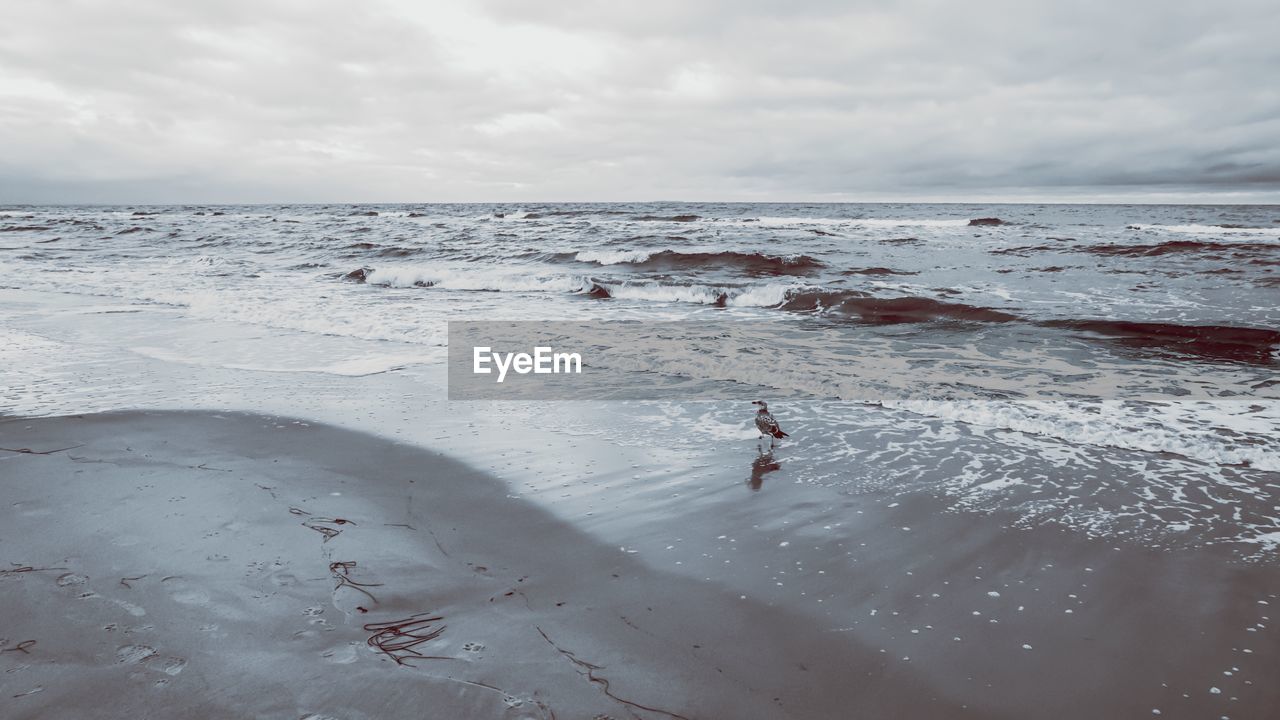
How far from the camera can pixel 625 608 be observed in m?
3.13

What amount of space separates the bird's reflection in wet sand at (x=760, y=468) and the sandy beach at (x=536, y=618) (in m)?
0.51

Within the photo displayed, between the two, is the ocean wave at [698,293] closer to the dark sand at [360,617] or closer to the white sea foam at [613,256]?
the white sea foam at [613,256]

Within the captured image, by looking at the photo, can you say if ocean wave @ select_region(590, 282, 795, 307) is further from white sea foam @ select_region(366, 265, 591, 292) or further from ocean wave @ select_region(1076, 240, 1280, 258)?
ocean wave @ select_region(1076, 240, 1280, 258)

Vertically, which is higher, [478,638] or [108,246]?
[108,246]

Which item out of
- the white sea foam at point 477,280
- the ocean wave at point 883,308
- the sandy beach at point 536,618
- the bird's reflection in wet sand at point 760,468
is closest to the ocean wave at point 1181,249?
the ocean wave at point 883,308

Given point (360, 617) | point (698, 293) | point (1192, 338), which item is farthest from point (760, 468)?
point (698, 293)

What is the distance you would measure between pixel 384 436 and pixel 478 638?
3.09 meters

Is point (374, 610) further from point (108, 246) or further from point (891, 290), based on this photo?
point (108, 246)

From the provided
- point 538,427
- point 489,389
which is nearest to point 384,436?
point 538,427

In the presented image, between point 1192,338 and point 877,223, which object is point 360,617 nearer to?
point 1192,338

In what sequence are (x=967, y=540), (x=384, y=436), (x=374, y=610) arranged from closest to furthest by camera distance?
(x=374, y=610) → (x=967, y=540) → (x=384, y=436)

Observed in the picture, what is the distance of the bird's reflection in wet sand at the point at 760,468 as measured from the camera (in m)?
4.66

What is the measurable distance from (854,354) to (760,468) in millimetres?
4618

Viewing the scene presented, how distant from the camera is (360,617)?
9.77ft
